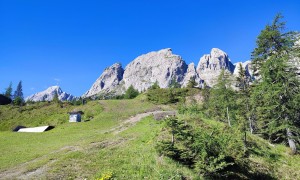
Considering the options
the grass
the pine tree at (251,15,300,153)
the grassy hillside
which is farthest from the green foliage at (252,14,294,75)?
the grass

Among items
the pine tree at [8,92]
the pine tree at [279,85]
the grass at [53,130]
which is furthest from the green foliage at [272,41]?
the pine tree at [8,92]

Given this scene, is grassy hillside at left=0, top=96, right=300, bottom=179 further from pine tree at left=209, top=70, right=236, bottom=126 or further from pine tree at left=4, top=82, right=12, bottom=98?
pine tree at left=4, top=82, right=12, bottom=98

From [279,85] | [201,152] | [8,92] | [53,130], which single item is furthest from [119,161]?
[8,92]

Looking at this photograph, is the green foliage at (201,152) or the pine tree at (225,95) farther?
the pine tree at (225,95)

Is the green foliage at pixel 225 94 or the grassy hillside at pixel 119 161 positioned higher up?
the green foliage at pixel 225 94

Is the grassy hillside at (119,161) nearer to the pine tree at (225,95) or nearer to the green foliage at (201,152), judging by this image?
the green foliage at (201,152)

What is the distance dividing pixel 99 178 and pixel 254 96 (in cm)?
2015

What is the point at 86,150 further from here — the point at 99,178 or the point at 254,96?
the point at 254,96

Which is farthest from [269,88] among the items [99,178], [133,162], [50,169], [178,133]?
[50,169]

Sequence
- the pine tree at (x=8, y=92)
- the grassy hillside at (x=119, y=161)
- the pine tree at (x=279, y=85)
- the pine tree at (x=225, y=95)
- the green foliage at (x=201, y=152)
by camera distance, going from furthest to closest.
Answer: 1. the pine tree at (x=8, y=92)
2. the pine tree at (x=225, y=95)
3. the pine tree at (x=279, y=85)
4. the grassy hillside at (x=119, y=161)
5. the green foliage at (x=201, y=152)

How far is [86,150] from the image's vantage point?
25.1m

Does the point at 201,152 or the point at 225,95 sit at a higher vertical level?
the point at 225,95

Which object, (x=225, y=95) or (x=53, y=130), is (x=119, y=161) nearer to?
(x=225, y=95)

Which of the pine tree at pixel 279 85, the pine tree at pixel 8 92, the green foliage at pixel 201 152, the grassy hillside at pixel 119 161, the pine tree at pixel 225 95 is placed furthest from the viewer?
the pine tree at pixel 8 92
